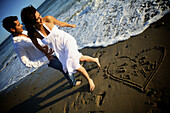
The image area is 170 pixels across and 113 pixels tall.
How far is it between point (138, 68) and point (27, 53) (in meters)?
2.54

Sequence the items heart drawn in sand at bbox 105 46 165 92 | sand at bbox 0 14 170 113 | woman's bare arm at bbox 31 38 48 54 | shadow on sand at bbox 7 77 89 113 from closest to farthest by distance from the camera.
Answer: sand at bbox 0 14 170 113
heart drawn in sand at bbox 105 46 165 92
woman's bare arm at bbox 31 38 48 54
shadow on sand at bbox 7 77 89 113

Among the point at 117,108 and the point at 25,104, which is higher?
the point at 25,104

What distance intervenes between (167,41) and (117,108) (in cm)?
185

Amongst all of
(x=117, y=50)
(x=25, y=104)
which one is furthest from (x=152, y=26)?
(x=25, y=104)

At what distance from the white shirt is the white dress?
55 cm

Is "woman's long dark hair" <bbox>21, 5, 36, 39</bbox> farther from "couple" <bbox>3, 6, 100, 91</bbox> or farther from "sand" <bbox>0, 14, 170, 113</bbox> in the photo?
"sand" <bbox>0, 14, 170, 113</bbox>

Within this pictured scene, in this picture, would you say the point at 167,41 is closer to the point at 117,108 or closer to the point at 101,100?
the point at 117,108

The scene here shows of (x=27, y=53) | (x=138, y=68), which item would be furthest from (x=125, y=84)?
(x=27, y=53)

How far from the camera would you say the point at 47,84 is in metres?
3.18

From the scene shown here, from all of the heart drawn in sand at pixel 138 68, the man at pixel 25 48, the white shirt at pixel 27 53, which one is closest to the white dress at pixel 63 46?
the man at pixel 25 48

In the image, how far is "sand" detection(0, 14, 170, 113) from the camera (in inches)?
57.6

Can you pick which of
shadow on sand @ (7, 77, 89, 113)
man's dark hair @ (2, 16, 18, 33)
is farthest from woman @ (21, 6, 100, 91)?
shadow on sand @ (7, 77, 89, 113)

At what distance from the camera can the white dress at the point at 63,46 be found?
5.44 ft

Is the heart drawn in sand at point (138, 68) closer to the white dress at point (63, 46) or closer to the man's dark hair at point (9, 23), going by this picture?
the white dress at point (63, 46)
